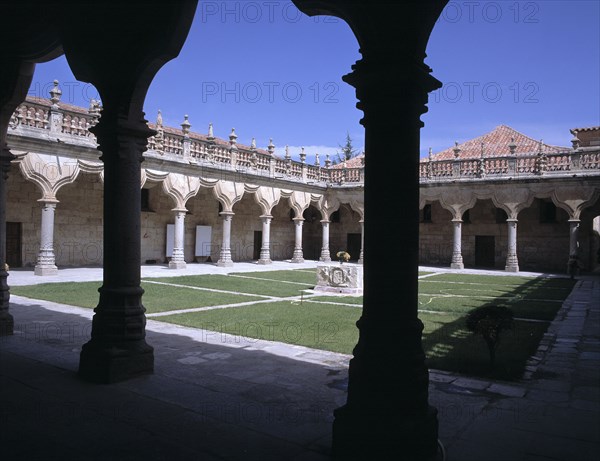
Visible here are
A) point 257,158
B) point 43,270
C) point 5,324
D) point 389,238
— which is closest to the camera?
point 389,238

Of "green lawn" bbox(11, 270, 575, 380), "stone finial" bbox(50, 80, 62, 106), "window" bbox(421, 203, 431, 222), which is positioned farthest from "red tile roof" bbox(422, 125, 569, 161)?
"stone finial" bbox(50, 80, 62, 106)

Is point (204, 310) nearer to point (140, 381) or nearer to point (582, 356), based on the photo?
point (140, 381)

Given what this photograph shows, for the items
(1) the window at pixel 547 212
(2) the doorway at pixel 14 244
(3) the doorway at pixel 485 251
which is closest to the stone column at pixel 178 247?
(2) the doorway at pixel 14 244

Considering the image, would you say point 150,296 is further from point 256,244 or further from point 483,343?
point 256,244

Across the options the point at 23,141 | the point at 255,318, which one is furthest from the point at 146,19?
the point at 23,141

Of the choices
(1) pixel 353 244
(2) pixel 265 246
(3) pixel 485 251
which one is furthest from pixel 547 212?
(2) pixel 265 246

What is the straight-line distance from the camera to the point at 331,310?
9.91 meters

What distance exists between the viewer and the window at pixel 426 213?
2853cm

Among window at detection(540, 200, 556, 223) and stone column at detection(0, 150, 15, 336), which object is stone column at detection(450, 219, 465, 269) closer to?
window at detection(540, 200, 556, 223)

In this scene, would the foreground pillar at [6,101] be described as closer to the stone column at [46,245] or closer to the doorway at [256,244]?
the stone column at [46,245]

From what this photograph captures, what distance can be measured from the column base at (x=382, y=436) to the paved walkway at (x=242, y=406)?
0.20 m

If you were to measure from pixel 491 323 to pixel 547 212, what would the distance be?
22.1 meters

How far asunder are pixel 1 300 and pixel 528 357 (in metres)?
6.82

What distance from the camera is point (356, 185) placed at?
28.2 metres
